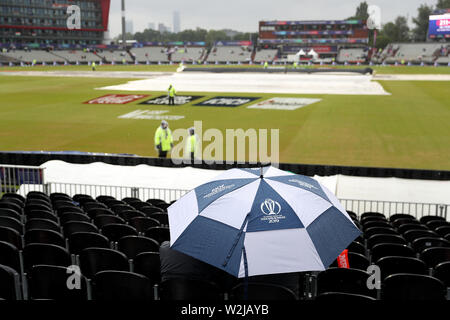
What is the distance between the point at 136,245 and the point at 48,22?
124428mm

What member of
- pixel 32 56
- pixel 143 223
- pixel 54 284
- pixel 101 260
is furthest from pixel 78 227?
pixel 32 56

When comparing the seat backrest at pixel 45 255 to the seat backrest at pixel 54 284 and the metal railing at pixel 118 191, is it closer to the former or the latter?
the seat backrest at pixel 54 284

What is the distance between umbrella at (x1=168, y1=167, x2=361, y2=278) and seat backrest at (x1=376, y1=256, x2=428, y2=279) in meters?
1.21

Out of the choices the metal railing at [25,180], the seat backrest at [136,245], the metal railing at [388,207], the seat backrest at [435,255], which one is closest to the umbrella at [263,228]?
the seat backrest at [136,245]

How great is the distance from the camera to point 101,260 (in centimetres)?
568

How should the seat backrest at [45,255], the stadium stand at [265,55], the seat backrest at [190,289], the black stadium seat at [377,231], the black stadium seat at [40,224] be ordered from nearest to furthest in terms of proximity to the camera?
1. the seat backrest at [190,289]
2. the seat backrest at [45,255]
3. the black stadium seat at [40,224]
4. the black stadium seat at [377,231]
5. the stadium stand at [265,55]

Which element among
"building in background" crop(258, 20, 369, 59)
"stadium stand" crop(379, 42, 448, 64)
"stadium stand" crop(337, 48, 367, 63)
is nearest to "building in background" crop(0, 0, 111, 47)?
"building in background" crop(258, 20, 369, 59)

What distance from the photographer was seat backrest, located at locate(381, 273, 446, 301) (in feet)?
15.4

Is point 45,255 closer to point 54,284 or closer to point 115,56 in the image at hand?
point 54,284

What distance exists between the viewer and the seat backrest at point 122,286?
4.63 m

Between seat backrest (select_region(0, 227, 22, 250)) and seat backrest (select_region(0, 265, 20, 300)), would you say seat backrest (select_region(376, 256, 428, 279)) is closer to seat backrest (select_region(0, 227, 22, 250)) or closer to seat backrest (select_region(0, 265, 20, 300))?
seat backrest (select_region(0, 265, 20, 300))

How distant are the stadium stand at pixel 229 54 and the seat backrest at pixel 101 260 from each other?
11672 cm
